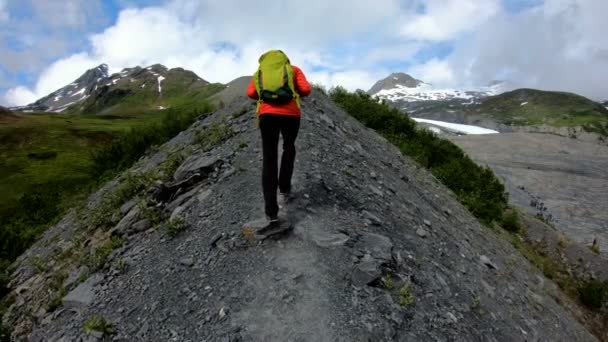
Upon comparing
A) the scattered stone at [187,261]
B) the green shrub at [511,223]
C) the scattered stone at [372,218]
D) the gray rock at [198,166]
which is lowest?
the green shrub at [511,223]

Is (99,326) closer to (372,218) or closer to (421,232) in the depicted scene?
(372,218)

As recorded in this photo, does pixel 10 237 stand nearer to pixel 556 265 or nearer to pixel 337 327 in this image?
pixel 337 327

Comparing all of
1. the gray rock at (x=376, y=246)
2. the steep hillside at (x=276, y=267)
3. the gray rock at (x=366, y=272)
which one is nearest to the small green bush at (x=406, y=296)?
the steep hillside at (x=276, y=267)

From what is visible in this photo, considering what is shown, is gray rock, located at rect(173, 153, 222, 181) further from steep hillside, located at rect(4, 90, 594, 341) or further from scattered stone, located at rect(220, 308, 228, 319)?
scattered stone, located at rect(220, 308, 228, 319)

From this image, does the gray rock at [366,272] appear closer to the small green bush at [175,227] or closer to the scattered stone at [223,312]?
the scattered stone at [223,312]

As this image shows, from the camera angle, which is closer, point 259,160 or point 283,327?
point 283,327

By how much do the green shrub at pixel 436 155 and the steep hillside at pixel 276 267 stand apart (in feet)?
17.6

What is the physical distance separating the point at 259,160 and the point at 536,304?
8.69m

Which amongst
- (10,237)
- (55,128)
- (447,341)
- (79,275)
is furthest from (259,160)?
(55,128)

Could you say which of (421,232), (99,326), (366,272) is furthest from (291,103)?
(99,326)

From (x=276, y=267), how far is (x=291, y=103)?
3.23 m

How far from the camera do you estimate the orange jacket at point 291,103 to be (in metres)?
8.41

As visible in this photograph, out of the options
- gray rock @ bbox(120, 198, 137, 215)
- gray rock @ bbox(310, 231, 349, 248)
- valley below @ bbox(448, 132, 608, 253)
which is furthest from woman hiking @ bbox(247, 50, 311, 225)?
valley below @ bbox(448, 132, 608, 253)

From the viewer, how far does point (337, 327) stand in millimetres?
6543
